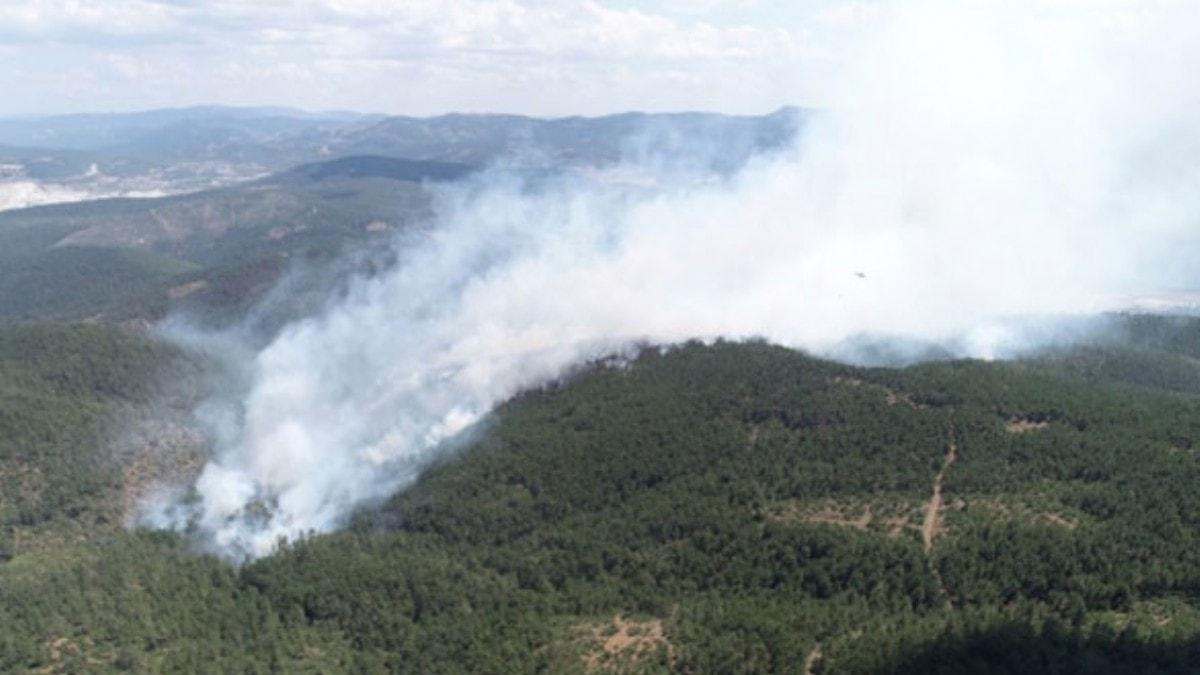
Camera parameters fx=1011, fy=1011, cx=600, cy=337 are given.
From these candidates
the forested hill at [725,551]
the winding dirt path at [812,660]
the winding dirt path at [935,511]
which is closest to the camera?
the winding dirt path at [812,660]

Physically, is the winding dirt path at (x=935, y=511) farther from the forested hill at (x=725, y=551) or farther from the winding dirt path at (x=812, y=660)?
the winding dirt path at (x=812, y=660)

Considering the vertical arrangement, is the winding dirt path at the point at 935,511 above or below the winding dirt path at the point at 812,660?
above

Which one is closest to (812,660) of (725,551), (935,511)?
(725,551)

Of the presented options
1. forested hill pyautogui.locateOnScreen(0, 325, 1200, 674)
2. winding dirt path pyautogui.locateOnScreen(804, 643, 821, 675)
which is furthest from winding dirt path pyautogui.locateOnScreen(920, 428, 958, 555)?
winding dirt path pyautogui.locateOnScreen(804, 643, 821, 675)

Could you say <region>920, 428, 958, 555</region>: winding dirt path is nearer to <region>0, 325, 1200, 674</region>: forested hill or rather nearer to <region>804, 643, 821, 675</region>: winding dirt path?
<region>0, 325, 1200, 674</region>: forested hill

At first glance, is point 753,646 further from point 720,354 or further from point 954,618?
point 720,354

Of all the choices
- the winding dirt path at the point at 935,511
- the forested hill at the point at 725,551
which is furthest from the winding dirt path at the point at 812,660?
the winding dirt path at the point at 935,511

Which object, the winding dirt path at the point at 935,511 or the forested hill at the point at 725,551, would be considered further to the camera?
the winding dirt path at the point at 935,511

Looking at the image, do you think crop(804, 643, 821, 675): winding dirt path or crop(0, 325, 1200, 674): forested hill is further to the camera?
crop(0, 325, 1200, 674): forested hill

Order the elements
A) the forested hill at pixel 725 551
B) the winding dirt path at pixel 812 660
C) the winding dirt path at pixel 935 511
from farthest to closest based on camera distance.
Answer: the winding dirt path at pixel 935 511 < the forested hill at pixel 725 551 < the winding dirt path at pixel 812 660
